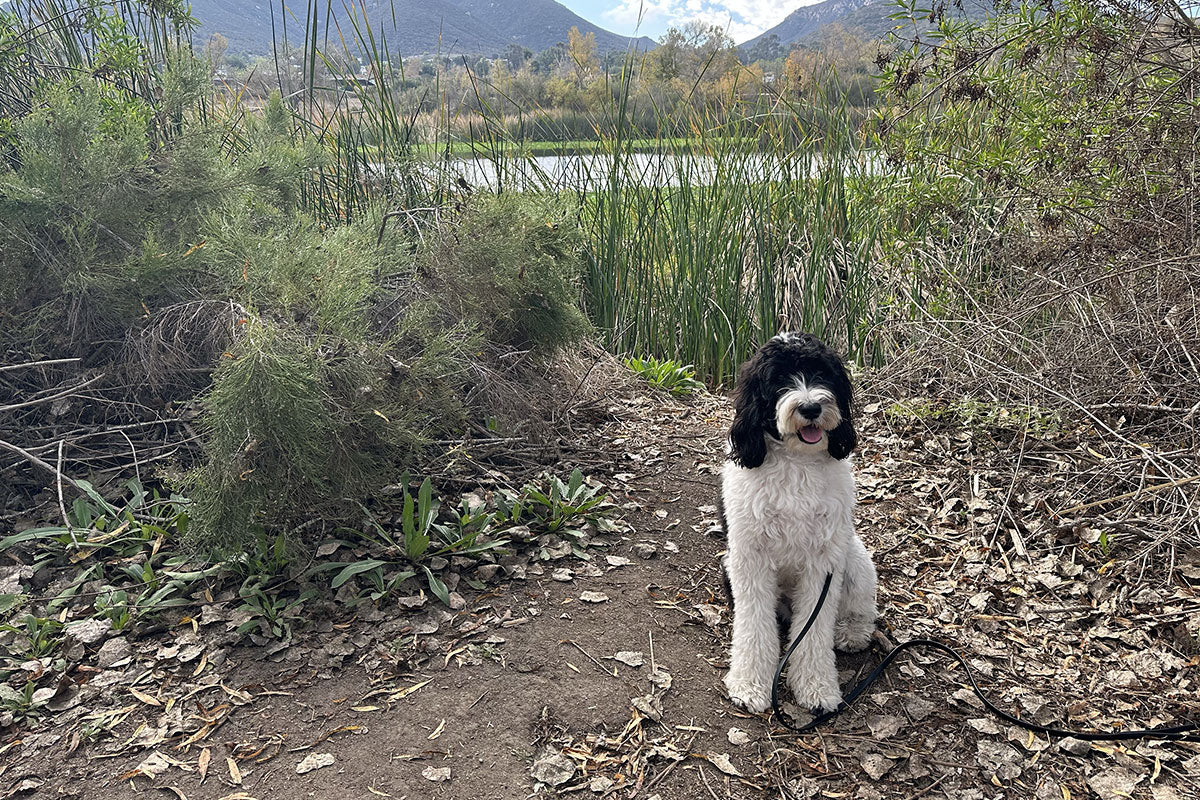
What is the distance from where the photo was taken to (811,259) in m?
5.77

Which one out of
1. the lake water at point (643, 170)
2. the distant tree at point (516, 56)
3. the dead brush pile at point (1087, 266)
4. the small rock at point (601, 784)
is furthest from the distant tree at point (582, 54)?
the small rock at point (601, 784)

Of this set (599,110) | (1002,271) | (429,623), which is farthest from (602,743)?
(599,110)

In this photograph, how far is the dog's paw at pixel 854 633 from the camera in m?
3.03

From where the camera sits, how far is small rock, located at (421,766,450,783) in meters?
2.37

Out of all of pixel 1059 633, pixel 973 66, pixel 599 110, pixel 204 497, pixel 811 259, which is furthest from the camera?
pixel 599 110

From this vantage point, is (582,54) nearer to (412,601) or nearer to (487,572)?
(487,572)

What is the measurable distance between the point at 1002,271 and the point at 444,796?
4.21m

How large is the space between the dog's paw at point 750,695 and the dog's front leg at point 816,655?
11 cm

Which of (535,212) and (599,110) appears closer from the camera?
(535,212)

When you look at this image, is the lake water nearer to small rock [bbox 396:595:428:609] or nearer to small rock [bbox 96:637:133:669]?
small rock [bbox 396:595:428:609]

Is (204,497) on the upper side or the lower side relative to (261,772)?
upper

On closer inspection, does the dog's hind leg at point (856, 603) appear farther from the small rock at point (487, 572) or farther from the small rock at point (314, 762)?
the small rock at point (314, 762)

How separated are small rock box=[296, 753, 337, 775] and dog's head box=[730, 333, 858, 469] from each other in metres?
1.62

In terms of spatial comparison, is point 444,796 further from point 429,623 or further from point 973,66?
point 973,66
